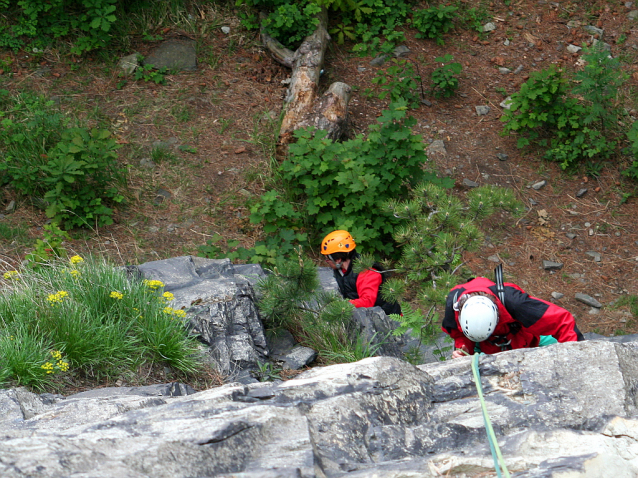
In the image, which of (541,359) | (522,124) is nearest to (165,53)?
(522,124)

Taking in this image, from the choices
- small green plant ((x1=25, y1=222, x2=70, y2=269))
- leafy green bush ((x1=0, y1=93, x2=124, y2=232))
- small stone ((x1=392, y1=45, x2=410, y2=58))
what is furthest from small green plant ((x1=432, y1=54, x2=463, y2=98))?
small green plant ((x1=25, y1=222, x2=70, y2=269))

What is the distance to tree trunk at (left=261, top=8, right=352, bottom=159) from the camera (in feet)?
22.7

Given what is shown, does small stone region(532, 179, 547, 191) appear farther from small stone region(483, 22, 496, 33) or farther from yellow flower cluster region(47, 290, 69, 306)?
yellow flower cluster region(47, 290, 69, 306)

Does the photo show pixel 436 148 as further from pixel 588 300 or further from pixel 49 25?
pixel 49 25

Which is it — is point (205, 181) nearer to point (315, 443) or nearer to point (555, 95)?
point (555, 95)

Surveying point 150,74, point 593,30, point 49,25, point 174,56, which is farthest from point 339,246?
point 593,30

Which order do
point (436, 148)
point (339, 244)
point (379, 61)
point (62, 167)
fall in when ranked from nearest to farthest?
point (339, 244)
point (62, 167)
point (436, 148)
point (379, 61)

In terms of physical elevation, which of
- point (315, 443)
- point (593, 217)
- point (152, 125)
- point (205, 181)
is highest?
point (315, 443)

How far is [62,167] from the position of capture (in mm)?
6016

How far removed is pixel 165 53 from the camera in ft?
27.1

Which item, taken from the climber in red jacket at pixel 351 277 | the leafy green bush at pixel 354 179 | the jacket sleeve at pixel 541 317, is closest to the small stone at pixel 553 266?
the leafy green bush at pixel 354 179

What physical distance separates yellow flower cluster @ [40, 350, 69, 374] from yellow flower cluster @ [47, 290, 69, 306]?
416 mm

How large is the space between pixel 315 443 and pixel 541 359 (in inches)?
44.3

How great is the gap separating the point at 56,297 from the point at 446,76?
603 cm
